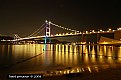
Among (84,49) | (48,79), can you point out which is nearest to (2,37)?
(84,49)

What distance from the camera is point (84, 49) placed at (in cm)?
3131

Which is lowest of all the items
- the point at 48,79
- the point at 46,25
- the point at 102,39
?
the point at 48,79

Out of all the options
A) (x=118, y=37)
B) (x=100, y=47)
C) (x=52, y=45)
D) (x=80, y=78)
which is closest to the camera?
(x=80, y=78)

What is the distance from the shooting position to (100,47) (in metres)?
26.1

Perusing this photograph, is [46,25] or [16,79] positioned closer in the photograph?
[16,79]

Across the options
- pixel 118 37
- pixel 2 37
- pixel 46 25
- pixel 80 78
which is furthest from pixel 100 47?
pixel 2 37

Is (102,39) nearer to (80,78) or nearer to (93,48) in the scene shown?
(93,48)

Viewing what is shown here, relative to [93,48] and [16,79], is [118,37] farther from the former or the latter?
[16,79]

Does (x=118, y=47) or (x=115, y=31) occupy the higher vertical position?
(x=115, y=31)

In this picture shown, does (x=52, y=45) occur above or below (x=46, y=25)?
below

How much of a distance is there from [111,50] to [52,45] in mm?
24496

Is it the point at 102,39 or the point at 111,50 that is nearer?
the point at 111,50

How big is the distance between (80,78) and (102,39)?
21.7 metres

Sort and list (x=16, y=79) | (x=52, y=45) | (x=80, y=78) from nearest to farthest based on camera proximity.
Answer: (x=16, y=79)
(x=80, y=78)
(x=52, y=45)
